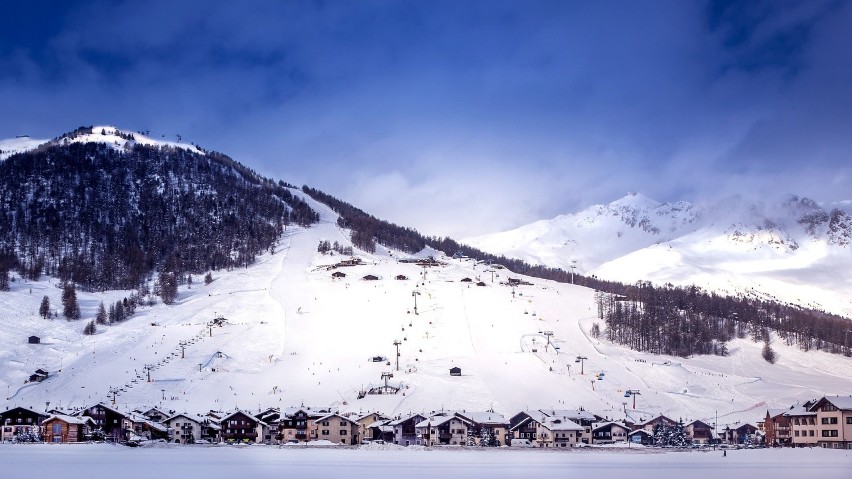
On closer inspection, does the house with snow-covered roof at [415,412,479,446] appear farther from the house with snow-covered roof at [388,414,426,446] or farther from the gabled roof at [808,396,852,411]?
the gabled roof at [808,396,852,411]

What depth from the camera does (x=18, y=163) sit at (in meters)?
192

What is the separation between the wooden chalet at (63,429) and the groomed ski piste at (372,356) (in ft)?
28.7

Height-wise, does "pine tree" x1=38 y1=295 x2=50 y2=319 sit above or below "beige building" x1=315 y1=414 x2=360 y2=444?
above

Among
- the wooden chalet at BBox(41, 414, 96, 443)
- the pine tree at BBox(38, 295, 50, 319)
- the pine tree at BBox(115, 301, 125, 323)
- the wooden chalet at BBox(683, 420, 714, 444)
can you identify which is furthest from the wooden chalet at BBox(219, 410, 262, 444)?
the pine tree at BBox(38, 295, 50, 319)

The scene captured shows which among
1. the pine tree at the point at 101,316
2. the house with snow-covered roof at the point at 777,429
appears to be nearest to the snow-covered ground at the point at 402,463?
the house with snow-covered roof at the point at 777,429

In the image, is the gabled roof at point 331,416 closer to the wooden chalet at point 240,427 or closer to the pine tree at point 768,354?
the wooden chalet at point 240,427

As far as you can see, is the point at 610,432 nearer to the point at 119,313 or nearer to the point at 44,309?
the point at 119,313

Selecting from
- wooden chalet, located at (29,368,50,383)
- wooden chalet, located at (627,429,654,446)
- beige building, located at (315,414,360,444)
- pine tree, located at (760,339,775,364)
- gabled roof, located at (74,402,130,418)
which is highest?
pine tree, located at (760,339,775,364)

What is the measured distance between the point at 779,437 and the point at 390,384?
35.0 metres

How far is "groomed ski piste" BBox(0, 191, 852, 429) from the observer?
8038 cm

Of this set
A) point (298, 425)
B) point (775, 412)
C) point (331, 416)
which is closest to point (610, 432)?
point (775, 412)

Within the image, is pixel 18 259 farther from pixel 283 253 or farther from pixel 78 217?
pixel 283 253

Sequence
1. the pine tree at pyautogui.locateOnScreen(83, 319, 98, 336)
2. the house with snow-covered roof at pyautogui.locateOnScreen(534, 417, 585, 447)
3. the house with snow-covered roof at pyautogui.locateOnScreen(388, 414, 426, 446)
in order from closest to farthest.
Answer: the house with snow-covered roof at pyautogui.locateOnScreen(534, 417, 585, 447) < the house with snow-covered roof at pyautogui.locateOnScreen(388, 414, 426, 446) < the pine tree at pyautogui.locateOnScreen(83, 319, 98, 336)

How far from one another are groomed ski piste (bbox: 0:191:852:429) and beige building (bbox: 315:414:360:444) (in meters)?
7.27
